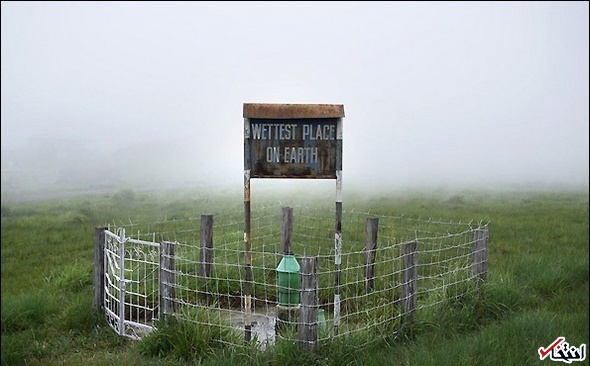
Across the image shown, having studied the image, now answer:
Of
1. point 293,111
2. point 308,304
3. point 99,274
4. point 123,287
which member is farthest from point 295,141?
point 99,274

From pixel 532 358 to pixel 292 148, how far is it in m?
3.73

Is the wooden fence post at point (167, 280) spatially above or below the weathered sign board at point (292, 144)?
below

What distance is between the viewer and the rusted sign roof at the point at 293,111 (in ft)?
20.7

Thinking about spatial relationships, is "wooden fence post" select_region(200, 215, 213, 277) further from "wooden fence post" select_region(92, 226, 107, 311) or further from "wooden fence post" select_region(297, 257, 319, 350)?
"wooden fence post" select_region(297, 257, 319, 350)

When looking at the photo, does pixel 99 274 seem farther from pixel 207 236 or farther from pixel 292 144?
pixel 292 144

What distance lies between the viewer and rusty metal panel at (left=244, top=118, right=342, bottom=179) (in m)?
6.41

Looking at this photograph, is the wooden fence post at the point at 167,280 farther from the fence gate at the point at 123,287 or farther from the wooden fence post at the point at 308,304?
the wooden fence post at the point at 308,304

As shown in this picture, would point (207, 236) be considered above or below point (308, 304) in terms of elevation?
above

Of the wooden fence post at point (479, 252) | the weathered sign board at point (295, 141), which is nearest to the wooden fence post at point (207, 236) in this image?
the weathered sign board at point (295, 141)

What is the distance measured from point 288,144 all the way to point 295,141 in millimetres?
93

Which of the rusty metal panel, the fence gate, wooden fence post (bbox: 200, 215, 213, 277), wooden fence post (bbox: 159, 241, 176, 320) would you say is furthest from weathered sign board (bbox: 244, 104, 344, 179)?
wooden fence post (bbox: 200, 215, 213, 277)

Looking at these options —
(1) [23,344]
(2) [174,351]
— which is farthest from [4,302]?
(2) [174,351]

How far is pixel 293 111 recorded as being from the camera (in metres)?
6.36

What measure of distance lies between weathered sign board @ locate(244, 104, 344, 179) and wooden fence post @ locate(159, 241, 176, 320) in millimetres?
1511
